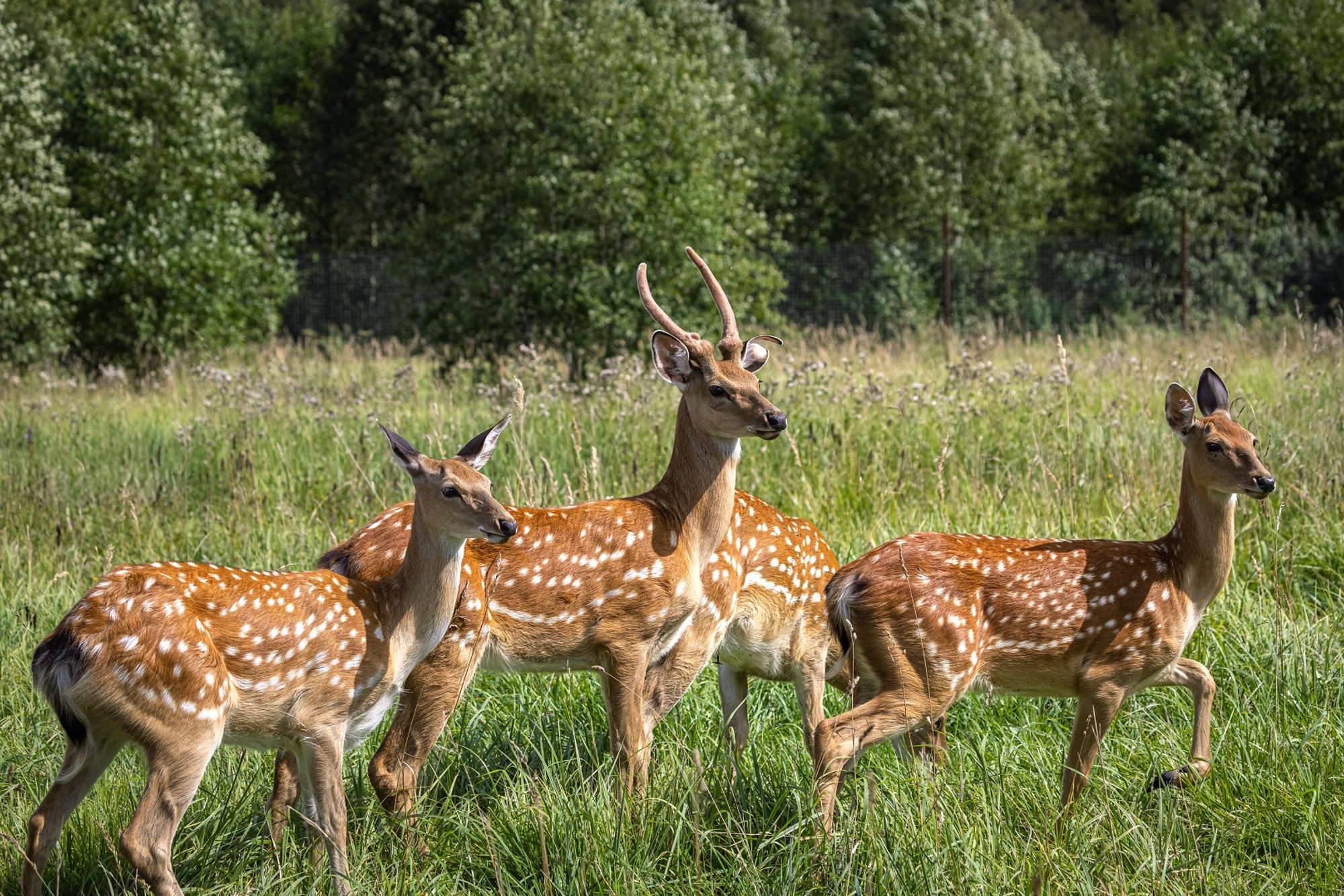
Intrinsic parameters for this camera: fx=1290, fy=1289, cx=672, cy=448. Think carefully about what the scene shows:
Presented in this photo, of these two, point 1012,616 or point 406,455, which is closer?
point 406,455

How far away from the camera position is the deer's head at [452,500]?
3535 mm

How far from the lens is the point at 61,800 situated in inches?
125

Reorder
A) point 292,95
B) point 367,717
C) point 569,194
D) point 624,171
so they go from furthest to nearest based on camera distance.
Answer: point 292,95 → point 569,194 → point 624,171 → point 367,717

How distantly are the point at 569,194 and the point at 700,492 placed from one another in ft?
28.2

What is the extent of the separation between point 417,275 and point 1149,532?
9433 millimetres

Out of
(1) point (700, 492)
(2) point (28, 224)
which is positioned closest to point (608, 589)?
(1) point (700, 492)

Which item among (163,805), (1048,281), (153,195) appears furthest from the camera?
(1048,281)

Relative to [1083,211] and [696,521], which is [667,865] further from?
[1083,211]

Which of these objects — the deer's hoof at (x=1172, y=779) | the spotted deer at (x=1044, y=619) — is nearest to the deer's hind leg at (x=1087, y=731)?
the spotted deer at (x=1044, y=619)

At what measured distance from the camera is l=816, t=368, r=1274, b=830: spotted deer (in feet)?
12.6

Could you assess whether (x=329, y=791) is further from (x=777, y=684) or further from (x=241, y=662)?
(x=777, y=684)

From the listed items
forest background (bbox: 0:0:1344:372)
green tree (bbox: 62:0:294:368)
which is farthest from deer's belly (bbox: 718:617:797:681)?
green tree (bbox: 62:0:294:368)

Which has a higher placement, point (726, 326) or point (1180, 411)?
point (726, 326)

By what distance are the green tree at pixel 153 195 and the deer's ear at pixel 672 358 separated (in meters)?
13.9
